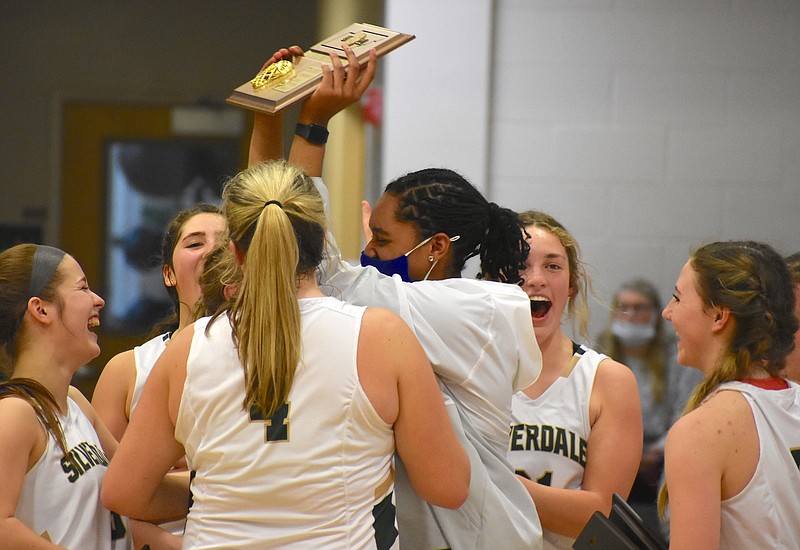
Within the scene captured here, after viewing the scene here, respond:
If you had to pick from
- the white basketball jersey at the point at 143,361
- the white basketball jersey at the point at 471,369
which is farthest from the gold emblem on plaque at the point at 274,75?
the white basketball jersey at the point at 143,361

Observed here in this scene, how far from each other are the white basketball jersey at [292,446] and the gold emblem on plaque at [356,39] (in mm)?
632

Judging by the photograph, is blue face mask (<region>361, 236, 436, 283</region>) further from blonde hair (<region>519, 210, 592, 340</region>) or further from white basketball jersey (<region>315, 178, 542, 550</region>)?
blonde hair (<region>519, 210, 592, 340</region>)

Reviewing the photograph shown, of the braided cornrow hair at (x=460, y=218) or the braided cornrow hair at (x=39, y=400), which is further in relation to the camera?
the braided cornrow hair at (x=460, y=218)

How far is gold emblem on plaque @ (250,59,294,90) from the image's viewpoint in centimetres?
178

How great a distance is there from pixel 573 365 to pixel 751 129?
1.65 metres

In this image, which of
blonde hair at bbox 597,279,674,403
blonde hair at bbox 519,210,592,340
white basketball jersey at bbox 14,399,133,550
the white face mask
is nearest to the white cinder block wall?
blonde hair at bbox 597,279,674,403

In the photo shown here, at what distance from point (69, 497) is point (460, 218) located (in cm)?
85

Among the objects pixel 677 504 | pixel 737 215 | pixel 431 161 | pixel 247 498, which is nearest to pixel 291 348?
pixel 247 498

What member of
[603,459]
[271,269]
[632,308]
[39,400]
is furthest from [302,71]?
[632,308]

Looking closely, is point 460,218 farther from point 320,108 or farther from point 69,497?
point 69,497

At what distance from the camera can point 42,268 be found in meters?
1.78

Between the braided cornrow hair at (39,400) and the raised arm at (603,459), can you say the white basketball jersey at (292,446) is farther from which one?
the raised arm at (603,459)

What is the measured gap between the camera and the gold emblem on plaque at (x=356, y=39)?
184 centimetres

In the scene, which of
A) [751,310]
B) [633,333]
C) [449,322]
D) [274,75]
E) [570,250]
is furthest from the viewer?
[633,333]
